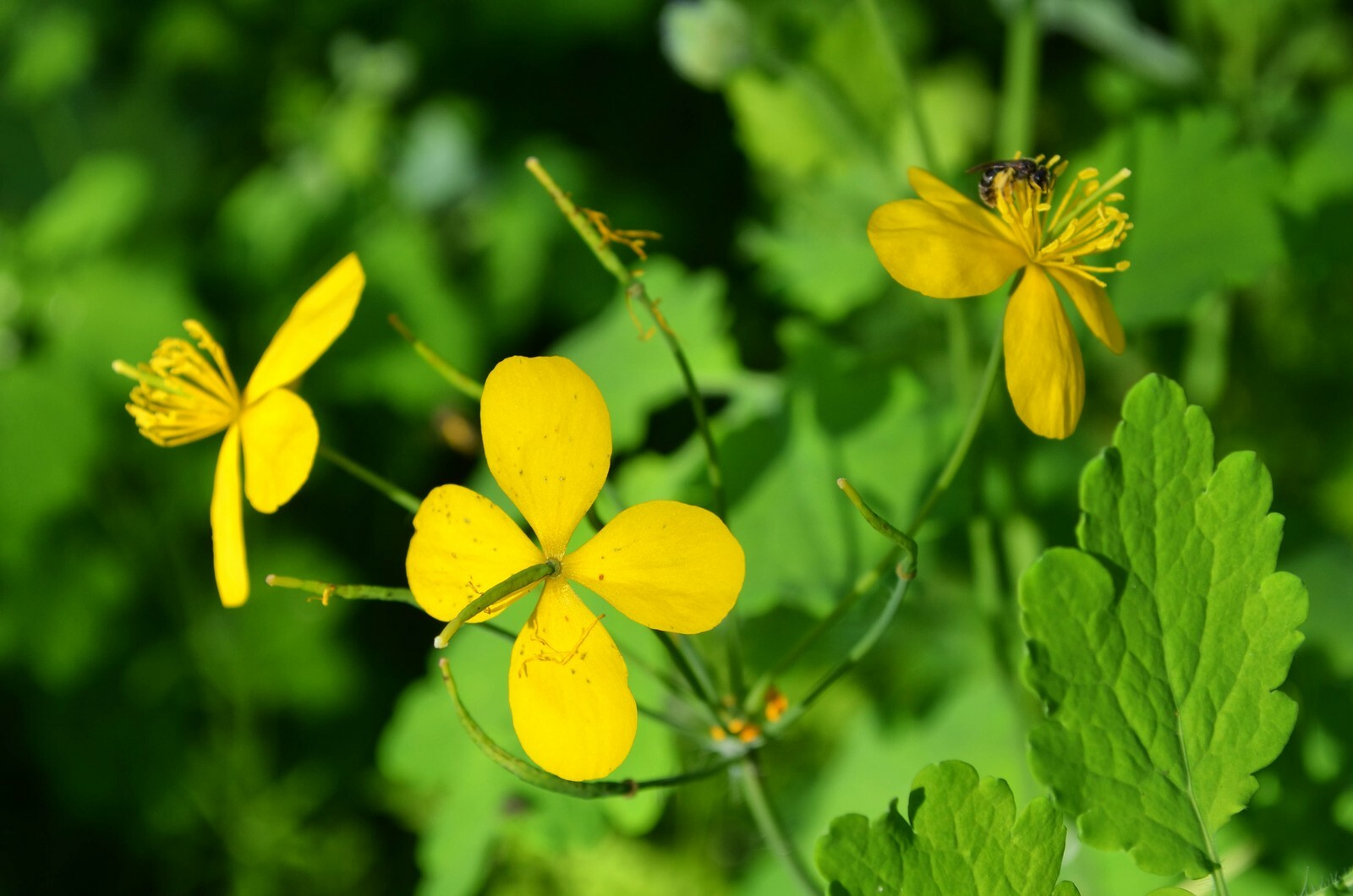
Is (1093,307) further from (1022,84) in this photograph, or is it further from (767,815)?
(1022,84)

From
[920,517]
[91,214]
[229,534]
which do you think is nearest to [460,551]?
[229,534]

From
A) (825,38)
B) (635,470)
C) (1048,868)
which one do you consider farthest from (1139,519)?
(825,38)

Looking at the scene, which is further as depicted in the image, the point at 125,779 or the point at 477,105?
the point at 477,105

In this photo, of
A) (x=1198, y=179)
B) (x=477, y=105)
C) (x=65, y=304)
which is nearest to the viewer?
(x=1198, y=179)

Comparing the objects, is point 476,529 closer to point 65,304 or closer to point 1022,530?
point 1022,530

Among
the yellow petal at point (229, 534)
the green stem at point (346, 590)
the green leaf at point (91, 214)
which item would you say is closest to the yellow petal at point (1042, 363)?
the green stem at point (346, 590)

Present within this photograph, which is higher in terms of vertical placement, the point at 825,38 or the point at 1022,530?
the point at 825,38

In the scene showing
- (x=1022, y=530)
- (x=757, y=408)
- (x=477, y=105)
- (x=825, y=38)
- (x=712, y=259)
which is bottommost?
(x=1022, y=530)

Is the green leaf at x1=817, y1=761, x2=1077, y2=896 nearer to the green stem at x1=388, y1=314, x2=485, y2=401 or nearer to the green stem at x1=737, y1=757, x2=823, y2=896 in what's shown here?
the green stem at x1=737, y1=757, x2=823, y2=896

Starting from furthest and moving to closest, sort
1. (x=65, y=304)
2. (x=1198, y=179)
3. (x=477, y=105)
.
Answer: (x=477, y=105)
(x=65, y=304)
(x=1198, y=179)
